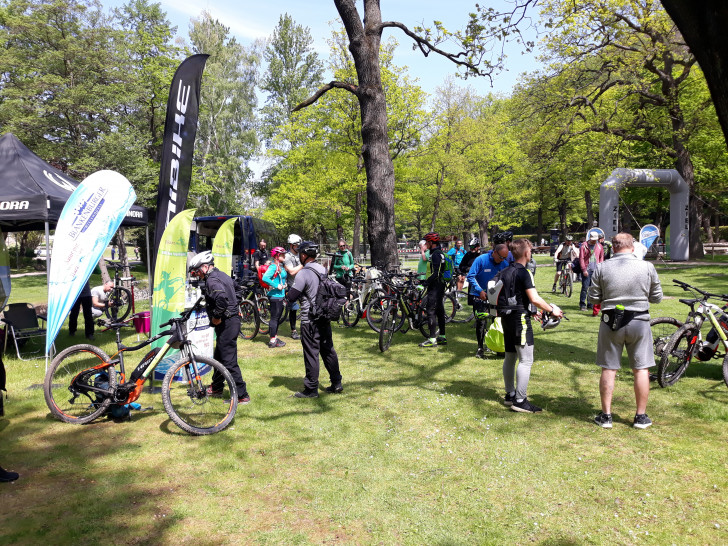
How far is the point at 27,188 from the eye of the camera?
758 cm

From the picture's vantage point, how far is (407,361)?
7.49 meters

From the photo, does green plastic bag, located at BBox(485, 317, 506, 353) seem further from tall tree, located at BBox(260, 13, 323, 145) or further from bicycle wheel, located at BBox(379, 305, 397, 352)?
tall tree, located at BBox(260, 13, 323, 145)

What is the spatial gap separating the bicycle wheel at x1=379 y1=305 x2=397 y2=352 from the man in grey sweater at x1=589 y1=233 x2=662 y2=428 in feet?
12.8

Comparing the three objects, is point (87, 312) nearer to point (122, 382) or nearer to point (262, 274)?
point (262, 274)

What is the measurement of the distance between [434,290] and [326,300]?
3255mm

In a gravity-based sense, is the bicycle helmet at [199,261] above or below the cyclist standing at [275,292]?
above

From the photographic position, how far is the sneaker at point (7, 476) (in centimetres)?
370

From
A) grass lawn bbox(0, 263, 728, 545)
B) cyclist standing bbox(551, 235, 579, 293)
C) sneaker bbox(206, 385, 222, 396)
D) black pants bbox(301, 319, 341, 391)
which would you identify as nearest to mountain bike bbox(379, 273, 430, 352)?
grass lawn bbox(0, 263, 728, 545)

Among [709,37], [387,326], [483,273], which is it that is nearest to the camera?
[709,37]

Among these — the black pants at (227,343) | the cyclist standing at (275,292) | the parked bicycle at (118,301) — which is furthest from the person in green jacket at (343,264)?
the black pants at (227,343)

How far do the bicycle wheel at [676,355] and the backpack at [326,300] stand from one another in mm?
3935

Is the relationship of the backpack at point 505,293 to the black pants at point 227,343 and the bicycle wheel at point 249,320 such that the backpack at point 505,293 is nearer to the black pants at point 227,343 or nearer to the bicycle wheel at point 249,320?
the black pants at point 227,343

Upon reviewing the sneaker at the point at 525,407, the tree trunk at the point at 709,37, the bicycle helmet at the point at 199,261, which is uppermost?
the tree trunk at the point at 709,37

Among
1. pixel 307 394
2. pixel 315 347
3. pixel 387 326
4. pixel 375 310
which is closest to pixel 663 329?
pixel 387 326
